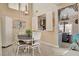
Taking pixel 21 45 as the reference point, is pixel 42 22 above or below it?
above

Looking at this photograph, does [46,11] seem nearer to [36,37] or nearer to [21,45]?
[36,37]

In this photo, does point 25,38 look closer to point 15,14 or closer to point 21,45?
point 21,45

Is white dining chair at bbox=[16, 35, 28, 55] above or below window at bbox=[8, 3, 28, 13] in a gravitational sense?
below

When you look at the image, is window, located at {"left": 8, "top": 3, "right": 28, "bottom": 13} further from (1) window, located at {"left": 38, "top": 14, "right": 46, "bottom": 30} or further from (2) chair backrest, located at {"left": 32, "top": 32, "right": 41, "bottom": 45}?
(2) chair backrest, located at {"left": 32, "top": 32, "right": 41, "bottom": 45}

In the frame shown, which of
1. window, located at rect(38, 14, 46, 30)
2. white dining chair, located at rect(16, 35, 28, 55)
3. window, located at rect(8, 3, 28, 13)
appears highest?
Answer: window, located at rect(8, 3, 28, 13)

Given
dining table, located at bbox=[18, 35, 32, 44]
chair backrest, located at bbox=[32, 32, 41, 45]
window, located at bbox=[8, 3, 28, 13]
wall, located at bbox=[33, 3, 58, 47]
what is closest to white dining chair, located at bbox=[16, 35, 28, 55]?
dining table, located at bbox=[18, 35, 32, 44]

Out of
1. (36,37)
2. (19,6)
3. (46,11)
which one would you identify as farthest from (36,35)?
(19,6)

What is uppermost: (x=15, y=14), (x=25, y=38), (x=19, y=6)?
(x=19, y=6)

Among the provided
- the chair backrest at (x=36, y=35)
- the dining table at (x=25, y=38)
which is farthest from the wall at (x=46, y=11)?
the dining table at (x=25, y=38)

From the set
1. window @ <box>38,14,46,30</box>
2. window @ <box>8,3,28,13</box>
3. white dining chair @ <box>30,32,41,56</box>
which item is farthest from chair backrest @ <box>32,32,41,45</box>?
window @ <box>8,3,28,13</box>

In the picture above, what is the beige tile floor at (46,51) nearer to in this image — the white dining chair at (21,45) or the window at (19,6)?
the white dining chair at (21,45)

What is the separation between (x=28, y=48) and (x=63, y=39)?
678 millimetres

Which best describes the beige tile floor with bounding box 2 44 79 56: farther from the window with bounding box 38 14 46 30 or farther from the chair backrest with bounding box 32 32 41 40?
the window with bounding box 38 14 46 30

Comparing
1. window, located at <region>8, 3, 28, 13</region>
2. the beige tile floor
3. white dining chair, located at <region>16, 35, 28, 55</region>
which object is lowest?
the beige tile floor
